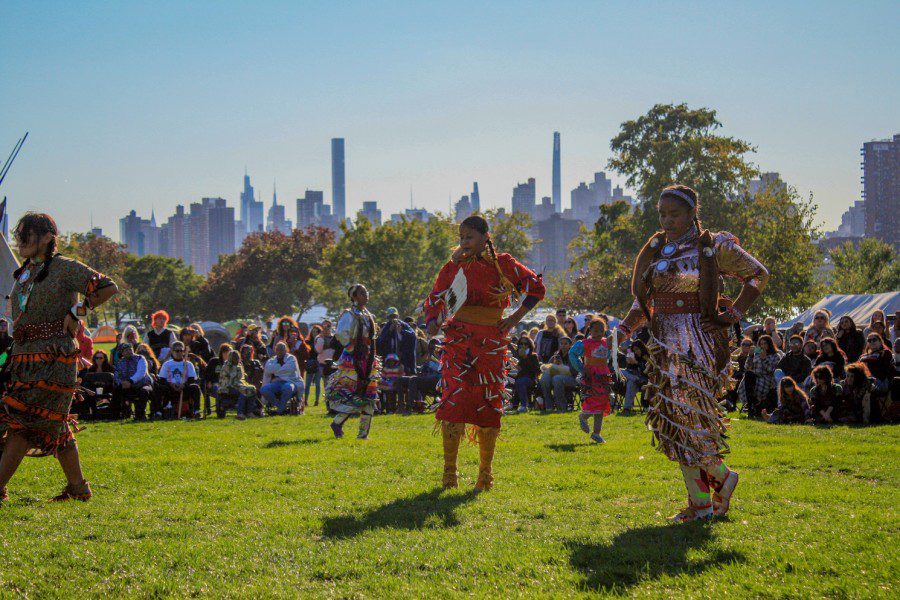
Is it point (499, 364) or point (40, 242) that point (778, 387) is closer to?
point (499, 364)

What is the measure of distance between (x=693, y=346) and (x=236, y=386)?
13.0 metres

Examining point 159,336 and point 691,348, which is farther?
point 159,336

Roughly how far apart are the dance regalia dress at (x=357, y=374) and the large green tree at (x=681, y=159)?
91.1 feet

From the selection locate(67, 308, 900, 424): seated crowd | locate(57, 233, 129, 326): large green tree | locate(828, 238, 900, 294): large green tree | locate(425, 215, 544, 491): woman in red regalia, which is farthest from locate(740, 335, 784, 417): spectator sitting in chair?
locate(57, 233, 129, 326): large green tree

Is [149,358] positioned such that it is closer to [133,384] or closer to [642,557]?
[133,384]

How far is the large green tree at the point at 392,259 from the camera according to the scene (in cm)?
5066

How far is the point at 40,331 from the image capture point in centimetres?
666

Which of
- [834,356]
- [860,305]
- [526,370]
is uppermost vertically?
[860,305]

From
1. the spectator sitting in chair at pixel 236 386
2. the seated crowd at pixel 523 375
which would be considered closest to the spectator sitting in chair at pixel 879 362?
the seated crowd at pixel 523 375

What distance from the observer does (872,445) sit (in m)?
10.9

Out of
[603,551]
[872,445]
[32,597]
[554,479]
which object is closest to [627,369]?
[872,445]

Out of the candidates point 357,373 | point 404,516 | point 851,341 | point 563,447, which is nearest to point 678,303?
point 404,516

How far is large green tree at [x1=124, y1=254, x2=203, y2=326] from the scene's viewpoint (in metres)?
78.0

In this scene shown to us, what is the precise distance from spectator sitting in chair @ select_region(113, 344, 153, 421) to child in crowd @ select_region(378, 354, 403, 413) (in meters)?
4.54
